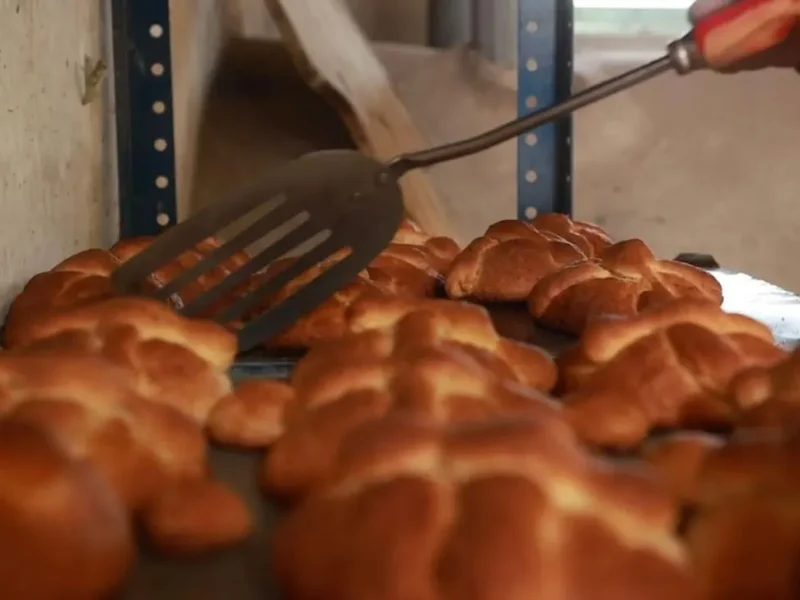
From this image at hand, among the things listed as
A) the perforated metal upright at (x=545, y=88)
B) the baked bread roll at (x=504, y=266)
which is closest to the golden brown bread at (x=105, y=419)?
the baked bread roll at (x=504, y=266)

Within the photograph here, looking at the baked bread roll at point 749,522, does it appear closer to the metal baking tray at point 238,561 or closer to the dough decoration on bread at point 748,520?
the dough decoration on bread at point 748,520

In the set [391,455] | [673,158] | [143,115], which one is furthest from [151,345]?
[673,158]

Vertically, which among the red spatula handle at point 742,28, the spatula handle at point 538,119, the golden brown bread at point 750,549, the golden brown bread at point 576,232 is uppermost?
the red spatula handle at point 742,28

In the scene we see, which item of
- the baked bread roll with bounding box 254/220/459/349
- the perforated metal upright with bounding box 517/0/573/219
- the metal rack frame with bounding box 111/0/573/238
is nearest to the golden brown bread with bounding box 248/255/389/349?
the baked bread roll with bounding box 254/220/459/349

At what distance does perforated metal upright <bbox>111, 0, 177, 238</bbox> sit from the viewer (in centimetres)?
125

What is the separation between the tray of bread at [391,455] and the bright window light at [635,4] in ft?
4.01

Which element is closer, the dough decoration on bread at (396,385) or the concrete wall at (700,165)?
the dough decoration on bread at (396,385)

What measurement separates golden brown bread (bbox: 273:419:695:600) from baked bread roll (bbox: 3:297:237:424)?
0.78ft

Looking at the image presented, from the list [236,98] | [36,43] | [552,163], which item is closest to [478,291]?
[552,163]

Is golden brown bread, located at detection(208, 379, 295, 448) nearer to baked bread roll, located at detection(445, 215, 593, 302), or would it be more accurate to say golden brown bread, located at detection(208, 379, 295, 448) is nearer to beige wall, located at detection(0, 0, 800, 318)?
baked bread roll, located at detection(445, 215, 593, 302)

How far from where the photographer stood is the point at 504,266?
3.44 feet

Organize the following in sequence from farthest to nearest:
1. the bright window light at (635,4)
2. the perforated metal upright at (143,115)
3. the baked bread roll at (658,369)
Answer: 1. the bright window light at (635,4)
2. the perforated metal upright at (143,115)
3. the baked bread roll at (658,369)

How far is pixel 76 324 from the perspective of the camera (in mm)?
711

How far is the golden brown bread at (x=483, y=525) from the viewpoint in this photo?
391mm
